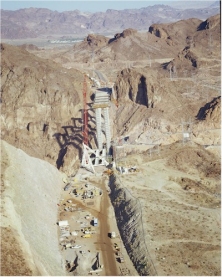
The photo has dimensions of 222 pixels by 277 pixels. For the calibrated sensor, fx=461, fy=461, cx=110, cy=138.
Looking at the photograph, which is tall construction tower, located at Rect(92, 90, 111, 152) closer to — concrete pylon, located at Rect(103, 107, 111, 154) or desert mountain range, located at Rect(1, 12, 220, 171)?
concrete pylon, located at Rect(103, 107, 111, 154)

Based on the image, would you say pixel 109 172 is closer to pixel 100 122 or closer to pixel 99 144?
pixel 99 144

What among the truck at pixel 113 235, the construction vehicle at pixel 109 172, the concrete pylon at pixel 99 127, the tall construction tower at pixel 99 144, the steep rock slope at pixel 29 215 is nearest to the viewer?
the steep rock slope at pixel 29 215

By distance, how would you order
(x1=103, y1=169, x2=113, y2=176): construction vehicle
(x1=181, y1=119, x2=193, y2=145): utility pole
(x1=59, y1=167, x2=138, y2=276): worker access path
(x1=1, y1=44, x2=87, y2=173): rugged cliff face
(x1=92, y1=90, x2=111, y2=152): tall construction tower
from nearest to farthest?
1. (x1=59, y1=167, x2=138, y2=276): worker access path
2. (x1=103, y1=169, x2=113, y2=176): construction vehicle
3. (x1=92, y1=90, x2=111, y2=152): tall construction tower
4. (x1=181, y1=119, x2=193, y2=145): utility pole
5. (x1=1, y1=44, x2=87, y2=173): rugged cliff face

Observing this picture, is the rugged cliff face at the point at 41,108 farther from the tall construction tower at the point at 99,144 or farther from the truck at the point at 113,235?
the truck at the point at 113,235

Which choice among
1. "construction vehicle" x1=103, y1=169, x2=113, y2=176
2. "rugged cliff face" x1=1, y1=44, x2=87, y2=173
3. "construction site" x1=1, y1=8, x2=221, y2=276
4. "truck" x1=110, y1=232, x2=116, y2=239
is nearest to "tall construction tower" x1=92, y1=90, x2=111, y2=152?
"construction site" x1=1, y1=8, x2=221, y2=276

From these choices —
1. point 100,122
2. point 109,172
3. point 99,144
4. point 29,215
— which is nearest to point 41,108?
point 99,144

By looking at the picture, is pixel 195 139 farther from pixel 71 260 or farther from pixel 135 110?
pixel 71 260

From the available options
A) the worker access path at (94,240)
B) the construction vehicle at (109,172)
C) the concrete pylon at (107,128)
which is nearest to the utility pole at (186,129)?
the concrete pylon at (107,128)

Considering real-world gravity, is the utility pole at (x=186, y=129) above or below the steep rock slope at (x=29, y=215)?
above
